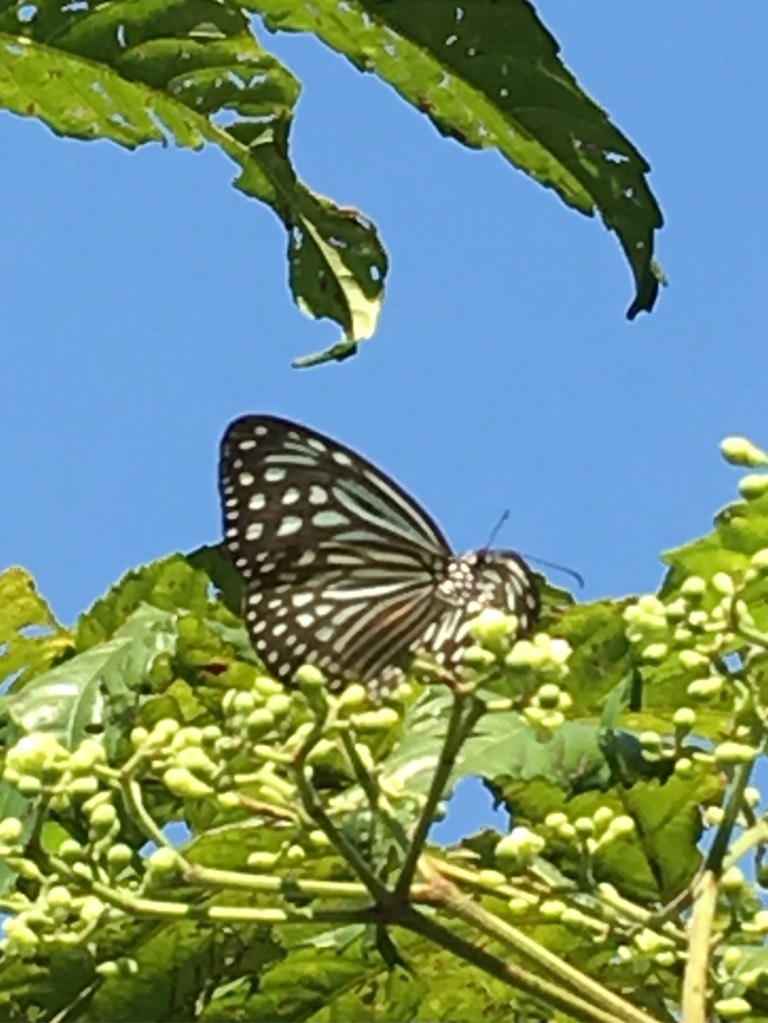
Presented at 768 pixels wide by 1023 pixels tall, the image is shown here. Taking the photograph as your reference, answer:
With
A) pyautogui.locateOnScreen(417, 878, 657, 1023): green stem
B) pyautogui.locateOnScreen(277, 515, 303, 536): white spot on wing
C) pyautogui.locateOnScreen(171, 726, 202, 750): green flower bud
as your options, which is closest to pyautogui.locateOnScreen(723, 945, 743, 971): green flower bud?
pyautogui.locateOnScreen(417, 878, 657, 1023): green stem

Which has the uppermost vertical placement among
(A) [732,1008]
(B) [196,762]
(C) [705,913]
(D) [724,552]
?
(D) [724,552]

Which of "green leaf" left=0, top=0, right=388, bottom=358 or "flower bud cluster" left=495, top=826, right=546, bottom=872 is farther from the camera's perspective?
"green leaf" left=0, top=0, right=388, bottom=358

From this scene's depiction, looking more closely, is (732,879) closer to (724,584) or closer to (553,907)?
(553,907)

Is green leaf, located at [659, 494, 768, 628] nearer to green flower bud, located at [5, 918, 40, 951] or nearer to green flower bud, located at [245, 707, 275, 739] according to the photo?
green flower bud, located at [245, 707, 275, 739]

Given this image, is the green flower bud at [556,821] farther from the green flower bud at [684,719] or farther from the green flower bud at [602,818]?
the green flower bud at [684,719]

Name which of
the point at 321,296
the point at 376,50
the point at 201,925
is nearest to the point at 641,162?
the point at 376,50

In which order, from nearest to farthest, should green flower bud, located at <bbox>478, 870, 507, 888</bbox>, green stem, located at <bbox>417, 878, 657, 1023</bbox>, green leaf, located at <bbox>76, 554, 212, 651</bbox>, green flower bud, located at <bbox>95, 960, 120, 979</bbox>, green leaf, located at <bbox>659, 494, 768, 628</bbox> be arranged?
green stem, located at <bbox>417, 878, 657, 1023</bbox> → green flower bud, located at <bbox>478, 870, 507, 888</bbox> → green flower bud, located at <bbox>95, 960, 120, 979</bbox> → green leaf, located at <bbox>659, 494, 768, 628</bbox> → green leaf, located at <bbox>76, 554, 212, 651</bbox>

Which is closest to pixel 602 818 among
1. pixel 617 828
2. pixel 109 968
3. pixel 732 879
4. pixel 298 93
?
pixel 617 828
